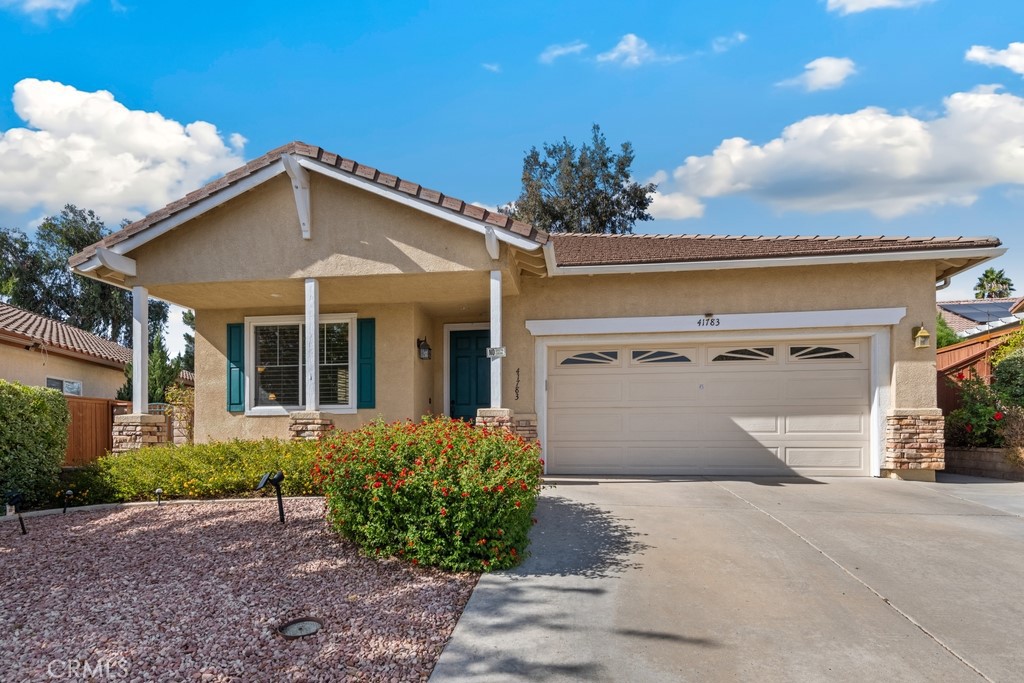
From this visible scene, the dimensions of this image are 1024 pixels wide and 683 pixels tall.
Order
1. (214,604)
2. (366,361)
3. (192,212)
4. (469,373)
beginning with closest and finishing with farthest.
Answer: (214,604), (192,212), (366,361), (469,373)

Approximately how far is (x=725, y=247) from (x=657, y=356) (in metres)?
2.06

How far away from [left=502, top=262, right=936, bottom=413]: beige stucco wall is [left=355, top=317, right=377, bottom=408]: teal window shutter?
2.36 meters

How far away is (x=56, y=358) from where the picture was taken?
14359 mm

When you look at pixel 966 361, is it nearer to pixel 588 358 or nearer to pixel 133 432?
pixel 588 358

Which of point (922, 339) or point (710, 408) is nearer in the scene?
point (922, 339)

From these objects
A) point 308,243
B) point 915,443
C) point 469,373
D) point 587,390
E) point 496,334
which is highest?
point 308,243

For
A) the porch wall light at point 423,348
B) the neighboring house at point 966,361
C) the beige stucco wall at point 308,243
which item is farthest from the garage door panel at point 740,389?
the porch wall light at point 423,348

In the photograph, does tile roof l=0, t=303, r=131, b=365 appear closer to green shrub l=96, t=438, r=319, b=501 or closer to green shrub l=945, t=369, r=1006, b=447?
green shrub l=96, t=438, r=319, b=501

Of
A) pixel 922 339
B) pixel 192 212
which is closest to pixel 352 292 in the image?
pixel 192 212

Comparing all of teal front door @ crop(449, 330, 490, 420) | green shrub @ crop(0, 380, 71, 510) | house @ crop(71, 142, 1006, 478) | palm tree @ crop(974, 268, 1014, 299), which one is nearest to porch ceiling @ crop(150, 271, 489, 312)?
house @ crop(71, 142, 1006, 478)

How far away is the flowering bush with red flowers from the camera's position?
183 inches

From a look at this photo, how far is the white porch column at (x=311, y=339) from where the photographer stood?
8.26 meters

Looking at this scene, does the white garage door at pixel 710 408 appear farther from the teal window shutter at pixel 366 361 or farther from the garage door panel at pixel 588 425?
the teal window shutter at pixel 366 361

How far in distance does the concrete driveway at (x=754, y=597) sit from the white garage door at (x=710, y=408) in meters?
2.26
